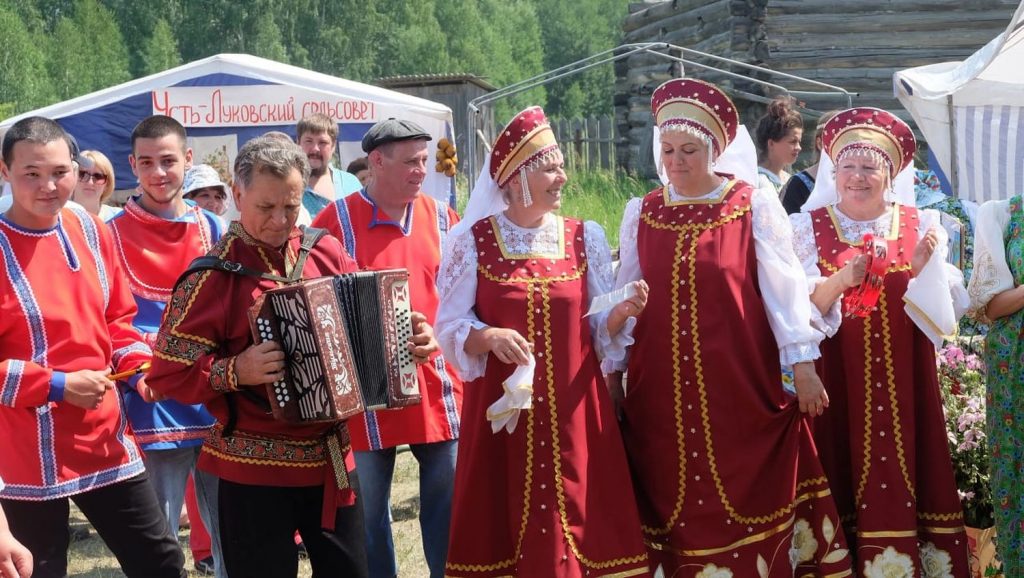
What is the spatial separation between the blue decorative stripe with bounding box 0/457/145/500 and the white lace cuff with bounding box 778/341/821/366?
2264 mm

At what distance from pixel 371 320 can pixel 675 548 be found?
1415 millimetres

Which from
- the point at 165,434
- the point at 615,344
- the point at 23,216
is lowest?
the point at 165,434

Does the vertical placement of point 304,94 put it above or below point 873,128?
above

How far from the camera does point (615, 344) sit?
12.9ft

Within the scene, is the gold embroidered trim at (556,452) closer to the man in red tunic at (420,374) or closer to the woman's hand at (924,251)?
the man in red tunic at (420,374)

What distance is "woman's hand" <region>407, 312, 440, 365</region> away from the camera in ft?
11.6

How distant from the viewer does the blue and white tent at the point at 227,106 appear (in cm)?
928

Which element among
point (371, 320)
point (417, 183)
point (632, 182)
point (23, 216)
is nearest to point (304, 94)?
point (417, 183)

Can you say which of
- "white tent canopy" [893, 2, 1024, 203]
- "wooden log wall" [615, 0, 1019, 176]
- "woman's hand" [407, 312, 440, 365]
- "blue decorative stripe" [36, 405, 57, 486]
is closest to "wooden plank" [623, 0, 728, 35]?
"wooden log wall" [615, 0, 1019, 176]

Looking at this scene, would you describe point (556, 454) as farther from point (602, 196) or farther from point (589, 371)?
point (602, 196)

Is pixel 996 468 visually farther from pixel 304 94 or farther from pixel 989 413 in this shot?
pixel 304 94

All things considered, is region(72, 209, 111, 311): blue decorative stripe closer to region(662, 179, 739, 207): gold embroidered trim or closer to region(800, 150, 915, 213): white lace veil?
region(662, 179, 739, 207): gold embroidered trim

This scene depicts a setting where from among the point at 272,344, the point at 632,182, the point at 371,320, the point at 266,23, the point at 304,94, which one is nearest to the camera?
the point at 272,344

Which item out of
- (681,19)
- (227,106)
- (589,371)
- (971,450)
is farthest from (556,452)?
(681,19)
